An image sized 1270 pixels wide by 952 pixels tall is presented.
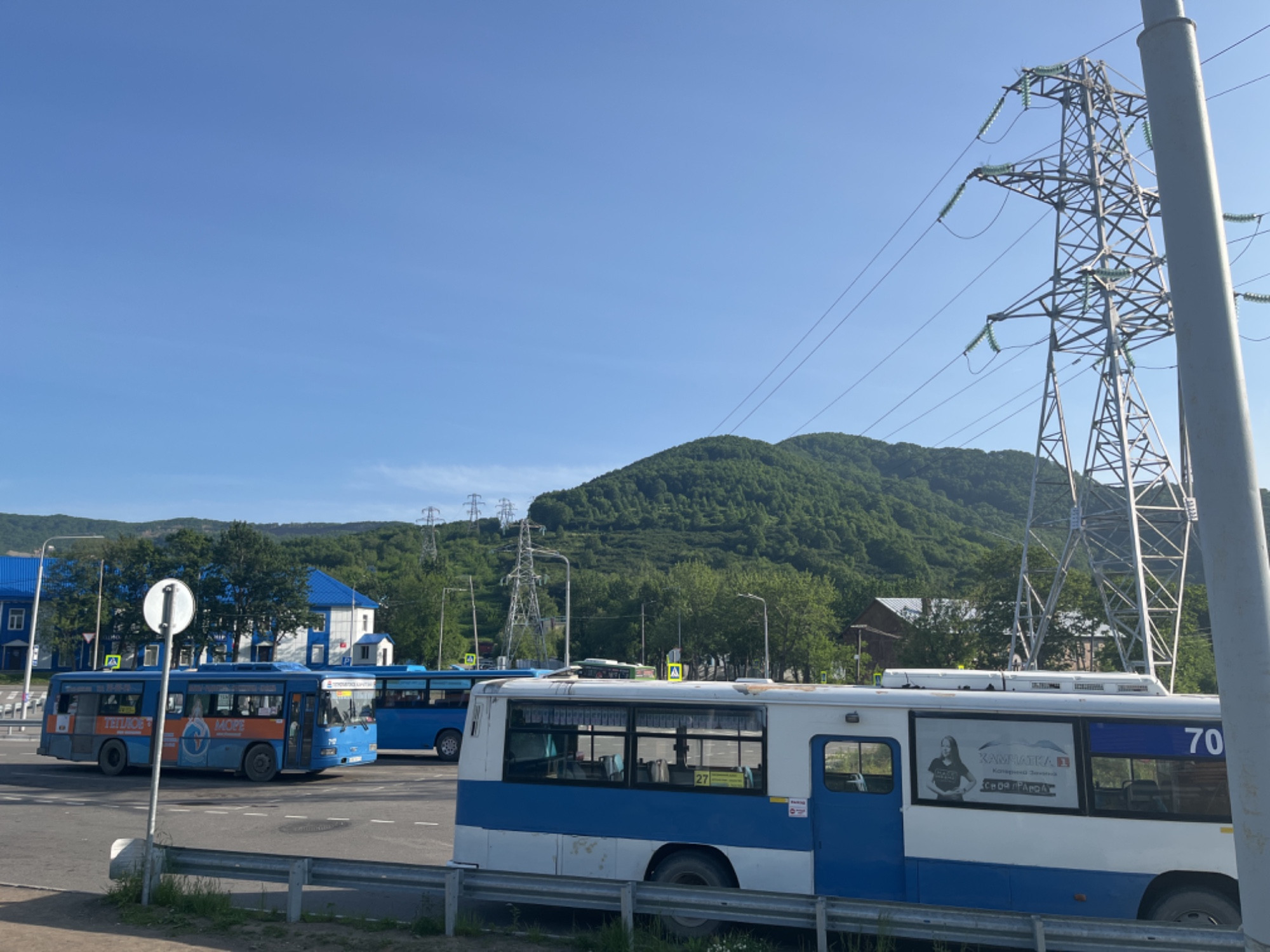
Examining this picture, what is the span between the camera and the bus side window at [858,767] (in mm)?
8992

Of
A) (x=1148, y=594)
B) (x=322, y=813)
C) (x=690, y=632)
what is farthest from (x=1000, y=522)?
(x=322, y=813)

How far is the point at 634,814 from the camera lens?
31.4ft

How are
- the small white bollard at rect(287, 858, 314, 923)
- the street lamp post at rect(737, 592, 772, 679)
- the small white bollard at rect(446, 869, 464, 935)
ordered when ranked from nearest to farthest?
the small white bollard at rect(446, 869, 464, 935) → the small white bollard at rect(287, 858, 314, 923) → the street lamp post at rect(737, 592, 772, 679)

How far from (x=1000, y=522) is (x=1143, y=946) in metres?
143

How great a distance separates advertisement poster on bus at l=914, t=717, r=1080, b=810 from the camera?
871 centimetres

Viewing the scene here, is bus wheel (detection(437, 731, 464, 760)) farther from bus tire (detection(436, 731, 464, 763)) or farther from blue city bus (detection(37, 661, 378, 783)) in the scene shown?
Result: blue city bus (detection(37, 661, 378, 783))

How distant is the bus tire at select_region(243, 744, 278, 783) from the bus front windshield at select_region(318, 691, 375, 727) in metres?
1.39

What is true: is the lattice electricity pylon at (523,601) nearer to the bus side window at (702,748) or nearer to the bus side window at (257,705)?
the bus side window at (257,705)

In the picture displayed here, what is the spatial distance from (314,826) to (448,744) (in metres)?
13.0

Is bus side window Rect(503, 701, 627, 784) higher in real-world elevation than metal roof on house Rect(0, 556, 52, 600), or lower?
lower

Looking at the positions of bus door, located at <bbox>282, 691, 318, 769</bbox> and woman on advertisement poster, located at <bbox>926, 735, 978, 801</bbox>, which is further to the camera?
bus door, located at <bbox>282, 691, 318, 769</bbox>

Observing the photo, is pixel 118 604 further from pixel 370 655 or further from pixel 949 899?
pixel 949 899

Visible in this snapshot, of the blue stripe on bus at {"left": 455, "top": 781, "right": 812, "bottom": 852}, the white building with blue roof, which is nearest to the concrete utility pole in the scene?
the blue stripe on bus at {"left": 455, "top": 781, "right": 812, "bottom": 852}

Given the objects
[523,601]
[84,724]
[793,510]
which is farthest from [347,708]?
[793,510]
